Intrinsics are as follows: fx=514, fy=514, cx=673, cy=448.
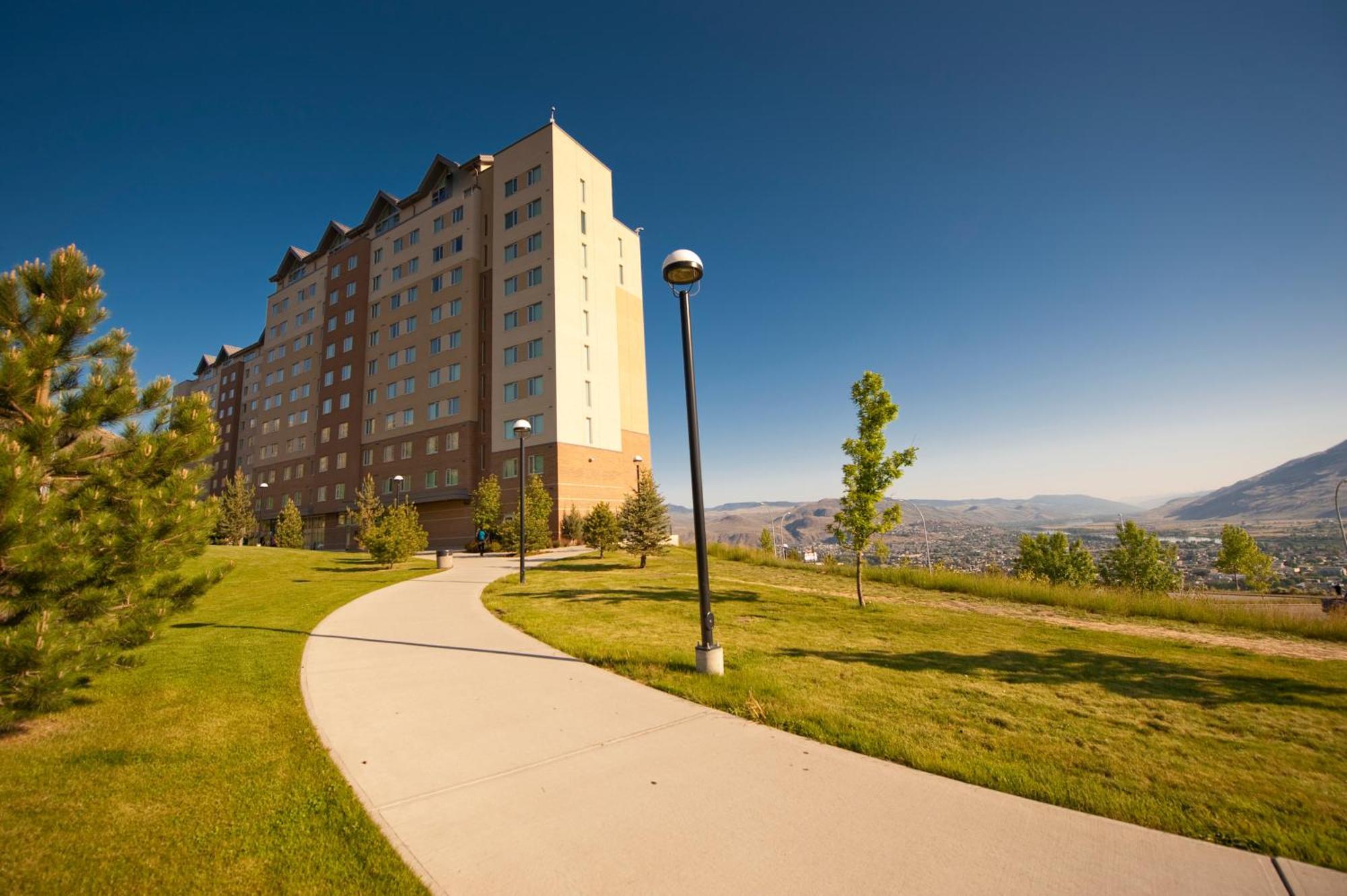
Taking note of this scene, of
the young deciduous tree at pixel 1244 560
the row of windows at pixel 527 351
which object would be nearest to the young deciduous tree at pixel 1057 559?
the young deciduous tree at pixel 1244 560

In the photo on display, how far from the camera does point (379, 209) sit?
170 ft

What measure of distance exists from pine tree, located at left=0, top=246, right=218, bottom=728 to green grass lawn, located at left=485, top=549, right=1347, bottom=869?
4.85 m

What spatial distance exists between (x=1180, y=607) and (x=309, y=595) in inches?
856

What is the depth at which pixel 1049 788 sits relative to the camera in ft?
11.6

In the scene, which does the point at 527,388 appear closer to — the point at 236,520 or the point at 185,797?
the point at 236,520

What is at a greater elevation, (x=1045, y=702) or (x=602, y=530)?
(x=602, y=530)

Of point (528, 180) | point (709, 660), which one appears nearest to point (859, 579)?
point (709, 660)

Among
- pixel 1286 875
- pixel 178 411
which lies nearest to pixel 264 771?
pixel 178 411

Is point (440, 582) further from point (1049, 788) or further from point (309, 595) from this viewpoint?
point (1049, 788)

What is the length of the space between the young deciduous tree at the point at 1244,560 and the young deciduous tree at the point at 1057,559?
8.35 meters

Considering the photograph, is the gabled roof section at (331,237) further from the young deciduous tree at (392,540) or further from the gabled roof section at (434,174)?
the young deciduous tree at (392,540)

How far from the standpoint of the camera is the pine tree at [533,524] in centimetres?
2658

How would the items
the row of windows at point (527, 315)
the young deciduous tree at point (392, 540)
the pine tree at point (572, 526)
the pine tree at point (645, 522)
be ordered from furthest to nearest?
1. the row of windows at point (527, 315)
2. the pine tree at point (572, 526)
3. the young deciduous tree at point (392, 540)
4. the pine tree at point (645, 522)

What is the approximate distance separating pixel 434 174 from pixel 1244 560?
243 ft
